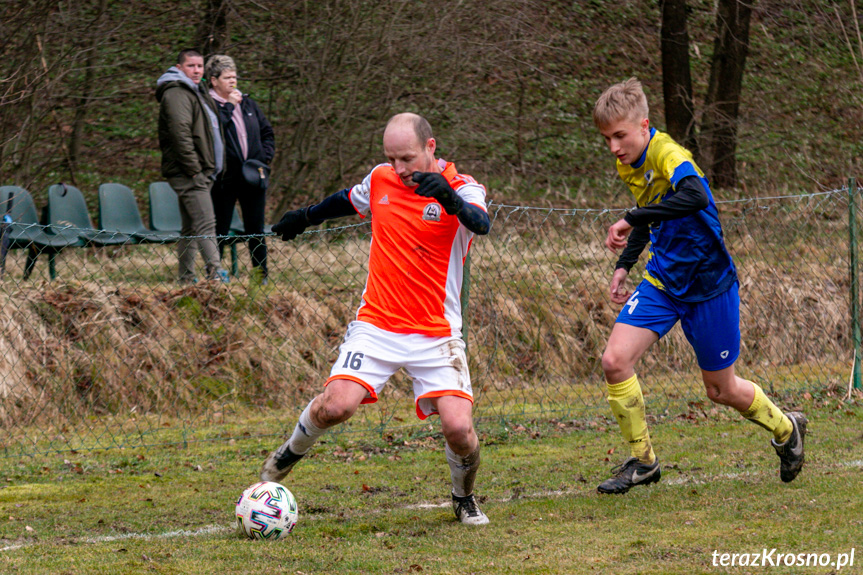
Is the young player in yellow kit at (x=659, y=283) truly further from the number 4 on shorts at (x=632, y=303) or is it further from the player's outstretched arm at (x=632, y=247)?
the player's outstretched arm at (x=632, y=247)

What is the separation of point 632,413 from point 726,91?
12.7 meters

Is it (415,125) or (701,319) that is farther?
(701,319)

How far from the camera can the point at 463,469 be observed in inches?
185

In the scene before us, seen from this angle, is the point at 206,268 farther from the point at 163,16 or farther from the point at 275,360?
the point at 163,16

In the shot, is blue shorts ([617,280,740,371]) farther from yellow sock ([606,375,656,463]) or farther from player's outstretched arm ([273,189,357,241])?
player's outstretched arm ([273,189,357,241])

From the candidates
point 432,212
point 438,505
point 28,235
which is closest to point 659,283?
point 432,212

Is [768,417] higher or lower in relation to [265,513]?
lower

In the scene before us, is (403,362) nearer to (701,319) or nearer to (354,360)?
(354,360)

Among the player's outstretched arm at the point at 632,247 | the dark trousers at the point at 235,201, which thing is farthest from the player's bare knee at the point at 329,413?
the dark trousers at the point at 235,201

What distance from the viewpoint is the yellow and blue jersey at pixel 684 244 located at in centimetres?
501

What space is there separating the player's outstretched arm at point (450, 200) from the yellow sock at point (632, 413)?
1.31 meters

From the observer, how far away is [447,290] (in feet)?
15.5

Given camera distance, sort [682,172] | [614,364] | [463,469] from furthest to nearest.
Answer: [614,364] → [682,172] → [463,469]

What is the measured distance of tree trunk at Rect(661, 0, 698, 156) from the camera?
54.0ft
